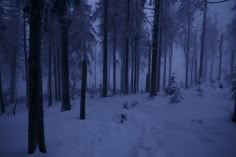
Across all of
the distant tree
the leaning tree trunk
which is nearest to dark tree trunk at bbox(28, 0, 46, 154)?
the distant tree

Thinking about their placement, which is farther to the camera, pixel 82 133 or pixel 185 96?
pixel 185 96

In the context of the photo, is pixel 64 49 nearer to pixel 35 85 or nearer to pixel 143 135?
pixel 35 85

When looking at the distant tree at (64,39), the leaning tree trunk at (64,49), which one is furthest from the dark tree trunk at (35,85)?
the leaning tree trunk at (64,49)

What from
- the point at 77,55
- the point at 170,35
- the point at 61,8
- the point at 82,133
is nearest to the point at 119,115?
the point at 82,133

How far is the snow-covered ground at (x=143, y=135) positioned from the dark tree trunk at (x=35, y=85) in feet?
1.38

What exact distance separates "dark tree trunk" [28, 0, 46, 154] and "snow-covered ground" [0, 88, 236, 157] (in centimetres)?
42

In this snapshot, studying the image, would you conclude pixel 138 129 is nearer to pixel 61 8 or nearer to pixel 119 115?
pixel 119 115

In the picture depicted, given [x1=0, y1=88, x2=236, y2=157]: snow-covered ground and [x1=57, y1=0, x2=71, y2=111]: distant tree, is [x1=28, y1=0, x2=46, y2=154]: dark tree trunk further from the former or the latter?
[x1=57, y1=0, x2=71, y2=111]: distant tree

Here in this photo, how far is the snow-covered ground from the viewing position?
5.18 metres

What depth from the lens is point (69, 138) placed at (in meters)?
6.05

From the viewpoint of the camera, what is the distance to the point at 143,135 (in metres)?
6.81

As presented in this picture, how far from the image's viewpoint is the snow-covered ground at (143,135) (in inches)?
204

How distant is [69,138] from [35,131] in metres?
1.45

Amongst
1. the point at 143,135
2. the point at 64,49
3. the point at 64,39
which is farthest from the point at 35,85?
the point at 64,39
